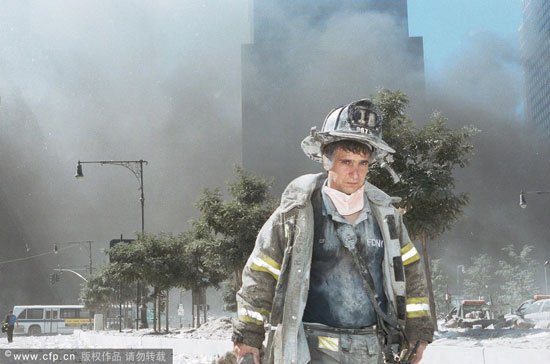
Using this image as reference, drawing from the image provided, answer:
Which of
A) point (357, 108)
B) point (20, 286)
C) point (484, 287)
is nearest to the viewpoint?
point (357, 108)

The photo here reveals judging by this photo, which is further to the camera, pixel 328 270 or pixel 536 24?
pixel 536 24

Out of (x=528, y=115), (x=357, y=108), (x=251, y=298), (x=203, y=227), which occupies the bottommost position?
(x=251, y=298)

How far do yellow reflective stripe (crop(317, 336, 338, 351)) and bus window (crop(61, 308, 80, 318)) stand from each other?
50.4m

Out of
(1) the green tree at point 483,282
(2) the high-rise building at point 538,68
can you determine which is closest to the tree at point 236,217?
(1) the green tree at point 483,282

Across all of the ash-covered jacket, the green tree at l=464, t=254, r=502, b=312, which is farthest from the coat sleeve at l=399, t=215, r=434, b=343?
the green tree at l=464, t=254, r=502, b=312

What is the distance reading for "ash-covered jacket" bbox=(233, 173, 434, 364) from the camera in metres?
3.69

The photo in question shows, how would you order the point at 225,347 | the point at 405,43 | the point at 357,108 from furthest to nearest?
the point at 405,43 < the point at 225,347 < the point at 357,108

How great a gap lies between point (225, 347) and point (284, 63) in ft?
233

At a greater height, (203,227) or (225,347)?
(203,227)

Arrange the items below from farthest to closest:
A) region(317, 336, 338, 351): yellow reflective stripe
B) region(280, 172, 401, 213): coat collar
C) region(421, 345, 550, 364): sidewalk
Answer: region(421, 345, 550, 364): sidewalk
region(280, 172, 401, 213): coat collar
region(317, 336, 338, 351): yellow reflective stripe

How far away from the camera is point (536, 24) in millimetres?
96062

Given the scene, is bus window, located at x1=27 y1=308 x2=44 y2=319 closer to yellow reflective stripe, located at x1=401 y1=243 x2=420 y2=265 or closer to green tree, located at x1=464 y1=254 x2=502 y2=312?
green tree, located at x1=464 y1=254 x2=502 y2=312

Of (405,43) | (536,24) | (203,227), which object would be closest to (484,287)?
(405,43)

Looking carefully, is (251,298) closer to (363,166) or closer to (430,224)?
(363,166)
